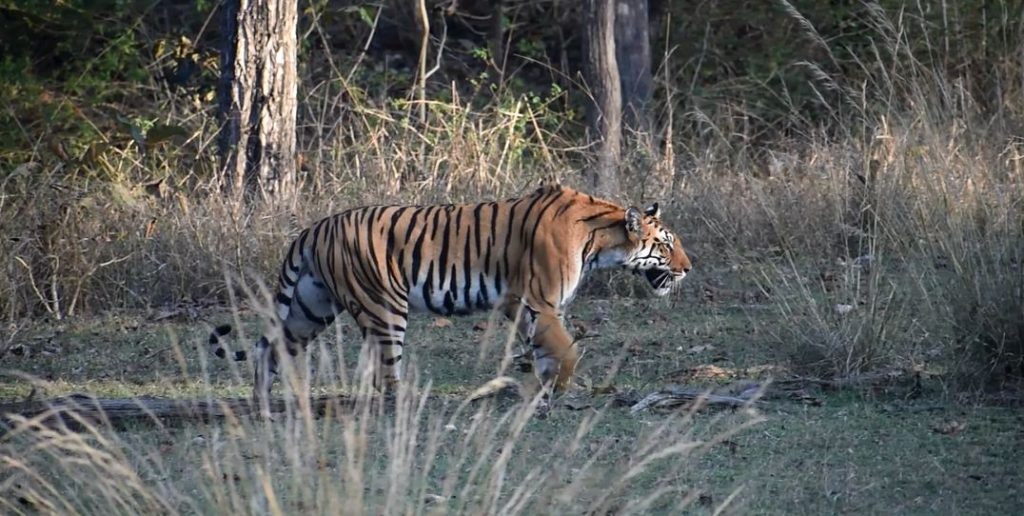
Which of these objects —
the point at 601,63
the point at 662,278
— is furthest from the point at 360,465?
the point at 601,63

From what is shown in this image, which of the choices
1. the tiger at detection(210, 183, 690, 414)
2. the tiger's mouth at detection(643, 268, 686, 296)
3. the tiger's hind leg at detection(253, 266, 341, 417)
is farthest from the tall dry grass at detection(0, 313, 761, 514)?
the tiger's mouth at detection(643, 268, 686, 296)

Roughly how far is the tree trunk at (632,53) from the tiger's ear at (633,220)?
767cm

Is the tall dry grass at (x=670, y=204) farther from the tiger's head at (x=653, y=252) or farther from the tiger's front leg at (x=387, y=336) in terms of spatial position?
the tiger's front leg at (x=387, y=336)

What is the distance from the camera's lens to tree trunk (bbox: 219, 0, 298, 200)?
1190 centimetres

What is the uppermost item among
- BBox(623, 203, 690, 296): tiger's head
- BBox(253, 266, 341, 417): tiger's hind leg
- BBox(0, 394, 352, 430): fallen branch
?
BBox(623, 203, 690, 296): tiger's head

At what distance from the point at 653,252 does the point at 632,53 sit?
26.1 feet

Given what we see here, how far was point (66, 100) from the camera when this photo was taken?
16.2m

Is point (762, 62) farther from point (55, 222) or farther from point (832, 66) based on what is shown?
point (55, 222)

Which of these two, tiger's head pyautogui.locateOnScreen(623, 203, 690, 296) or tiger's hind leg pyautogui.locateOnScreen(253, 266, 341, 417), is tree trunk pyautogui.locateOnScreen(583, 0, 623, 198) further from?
tiger's hind leg pyautogui.locateOnScreen(253, 266, 341, 417)

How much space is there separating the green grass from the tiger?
1.32 ft

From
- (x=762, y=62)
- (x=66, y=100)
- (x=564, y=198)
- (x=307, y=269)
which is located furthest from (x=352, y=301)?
(x=762, y=62)

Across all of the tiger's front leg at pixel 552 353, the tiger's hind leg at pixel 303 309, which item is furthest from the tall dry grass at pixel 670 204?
the tiger's hind leg at pixel 303 309

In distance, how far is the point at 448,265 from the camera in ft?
26.5

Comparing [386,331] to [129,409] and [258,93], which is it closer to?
[129,409]
